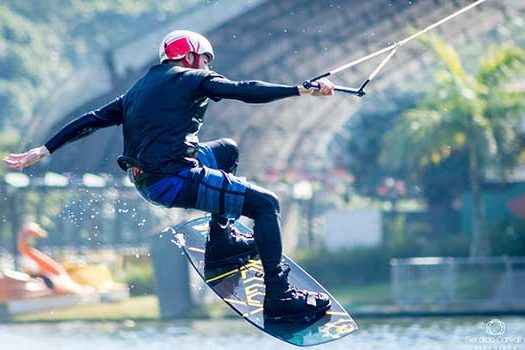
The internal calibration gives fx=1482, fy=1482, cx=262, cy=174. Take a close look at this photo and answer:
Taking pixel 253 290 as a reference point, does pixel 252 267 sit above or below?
above

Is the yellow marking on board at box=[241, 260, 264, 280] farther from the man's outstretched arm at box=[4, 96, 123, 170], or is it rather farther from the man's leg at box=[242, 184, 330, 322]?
the man's outstretched arm at box=[4, 96, 123, 170]

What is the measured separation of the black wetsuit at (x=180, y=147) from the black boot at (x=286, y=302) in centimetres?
14

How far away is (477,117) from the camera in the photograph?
28.2m

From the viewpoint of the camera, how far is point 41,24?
57469 millimetres

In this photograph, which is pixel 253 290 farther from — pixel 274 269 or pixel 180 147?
pixel 180 147

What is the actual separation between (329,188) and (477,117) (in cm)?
1098

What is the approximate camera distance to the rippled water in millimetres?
17266

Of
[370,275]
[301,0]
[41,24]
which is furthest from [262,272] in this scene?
[41,24]

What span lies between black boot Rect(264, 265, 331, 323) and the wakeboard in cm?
5

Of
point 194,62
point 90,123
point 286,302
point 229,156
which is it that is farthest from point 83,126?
point 286,302

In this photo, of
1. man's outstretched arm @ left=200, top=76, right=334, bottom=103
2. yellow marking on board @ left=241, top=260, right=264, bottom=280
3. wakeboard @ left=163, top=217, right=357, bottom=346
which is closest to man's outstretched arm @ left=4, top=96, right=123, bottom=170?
man's outstretched arm @ left=200, top=76, right=334, bottom=103

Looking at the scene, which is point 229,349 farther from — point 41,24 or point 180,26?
point 41,24

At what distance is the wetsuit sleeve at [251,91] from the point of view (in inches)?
391

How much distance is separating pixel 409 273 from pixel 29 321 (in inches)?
268
